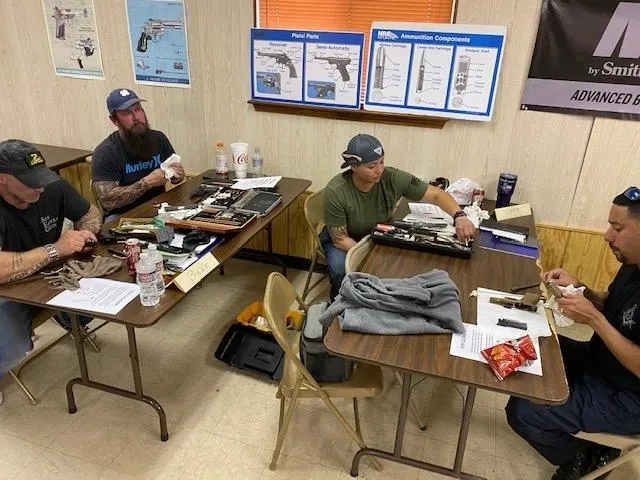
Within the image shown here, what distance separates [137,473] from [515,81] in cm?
269

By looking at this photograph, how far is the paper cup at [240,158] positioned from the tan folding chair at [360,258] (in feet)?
3.95

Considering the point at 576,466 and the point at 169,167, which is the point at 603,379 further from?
the point at 169,167

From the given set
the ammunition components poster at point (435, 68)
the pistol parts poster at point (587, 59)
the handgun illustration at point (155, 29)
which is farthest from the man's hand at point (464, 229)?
the handgun illustration at point (155, 29)

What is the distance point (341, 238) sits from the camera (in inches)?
95.7

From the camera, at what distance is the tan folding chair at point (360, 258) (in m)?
1.91

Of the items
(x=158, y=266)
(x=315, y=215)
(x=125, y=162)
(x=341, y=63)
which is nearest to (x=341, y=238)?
(x=315, y=215)

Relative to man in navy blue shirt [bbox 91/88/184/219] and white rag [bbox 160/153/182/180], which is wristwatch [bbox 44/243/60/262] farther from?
white rag [bbox 160/153/182/180]

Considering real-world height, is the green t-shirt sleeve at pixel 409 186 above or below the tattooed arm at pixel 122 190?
above

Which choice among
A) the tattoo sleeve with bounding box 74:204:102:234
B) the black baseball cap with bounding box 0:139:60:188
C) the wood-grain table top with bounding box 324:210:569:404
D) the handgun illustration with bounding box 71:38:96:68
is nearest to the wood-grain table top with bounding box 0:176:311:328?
the tattoo sleeve with bounding box 74:204:102:234

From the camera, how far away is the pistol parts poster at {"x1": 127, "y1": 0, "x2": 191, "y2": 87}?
3023mm

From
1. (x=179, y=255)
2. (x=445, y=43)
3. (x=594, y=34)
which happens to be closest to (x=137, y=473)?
(x=179, y=255)

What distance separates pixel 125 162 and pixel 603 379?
2576 mm

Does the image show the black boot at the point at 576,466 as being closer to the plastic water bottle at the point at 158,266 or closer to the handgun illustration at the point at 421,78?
the plastic water bottle at the point at 158,266

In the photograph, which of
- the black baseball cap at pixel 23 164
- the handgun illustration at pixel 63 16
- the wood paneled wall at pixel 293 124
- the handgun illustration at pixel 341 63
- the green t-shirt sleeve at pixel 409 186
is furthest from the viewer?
the handgun illustration at pixel 63 16
